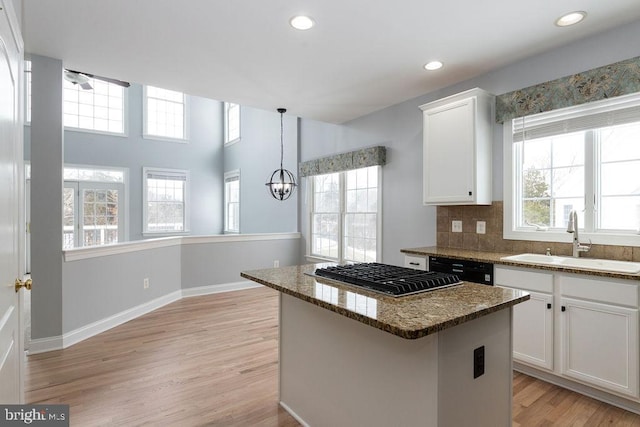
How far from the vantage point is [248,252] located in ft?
18.3

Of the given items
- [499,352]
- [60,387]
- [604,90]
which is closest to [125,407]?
[60,387]

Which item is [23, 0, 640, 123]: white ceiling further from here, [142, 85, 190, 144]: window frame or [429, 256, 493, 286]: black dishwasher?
[142, 85, 190, 144]: window frame

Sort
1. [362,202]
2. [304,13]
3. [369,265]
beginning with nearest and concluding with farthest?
[369,265] → [304,13] → [362,202]

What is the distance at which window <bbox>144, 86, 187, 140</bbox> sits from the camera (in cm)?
773

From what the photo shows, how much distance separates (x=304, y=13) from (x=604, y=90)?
226 cm

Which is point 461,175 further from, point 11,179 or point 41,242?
point 41,242

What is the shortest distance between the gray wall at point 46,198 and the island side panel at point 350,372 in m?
2.33

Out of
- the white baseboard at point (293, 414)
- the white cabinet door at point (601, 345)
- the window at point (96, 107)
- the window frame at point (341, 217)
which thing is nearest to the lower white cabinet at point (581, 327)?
the white cabinet door at point (601, 345)

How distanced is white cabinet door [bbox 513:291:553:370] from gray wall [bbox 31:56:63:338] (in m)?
3.93

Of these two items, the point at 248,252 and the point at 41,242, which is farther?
the point at 248,252

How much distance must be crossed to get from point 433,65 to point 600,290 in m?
2.23

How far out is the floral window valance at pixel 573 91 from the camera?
246 cm

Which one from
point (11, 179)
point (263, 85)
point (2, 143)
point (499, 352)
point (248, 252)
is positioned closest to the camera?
point (2, 143)

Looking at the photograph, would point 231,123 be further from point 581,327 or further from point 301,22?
point 581,327
